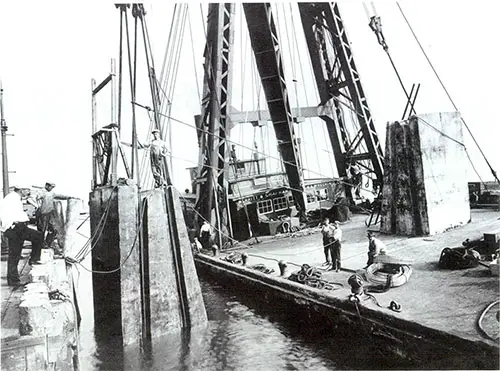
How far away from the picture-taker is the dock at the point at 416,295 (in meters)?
5.55

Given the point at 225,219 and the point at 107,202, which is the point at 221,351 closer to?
the point at 107,202

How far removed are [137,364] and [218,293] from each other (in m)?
4.89

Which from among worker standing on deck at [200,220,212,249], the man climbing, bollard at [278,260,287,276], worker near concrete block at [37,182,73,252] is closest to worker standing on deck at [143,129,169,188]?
worker near concrete block at [37,182,73,252]

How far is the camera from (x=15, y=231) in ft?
25.8

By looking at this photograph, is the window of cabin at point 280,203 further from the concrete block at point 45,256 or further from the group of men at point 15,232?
the group of men at point 15,232

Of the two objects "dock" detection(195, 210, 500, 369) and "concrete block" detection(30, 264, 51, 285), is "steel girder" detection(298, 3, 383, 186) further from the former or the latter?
"concrete block" detection(30, 264, 51, 285)

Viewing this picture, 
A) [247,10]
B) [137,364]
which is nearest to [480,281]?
[137,364]

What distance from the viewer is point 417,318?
20.8 ft

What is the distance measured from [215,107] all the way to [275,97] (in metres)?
3.04

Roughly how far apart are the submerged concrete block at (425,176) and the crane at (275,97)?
3.31 m

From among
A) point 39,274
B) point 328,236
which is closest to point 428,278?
point 328,236

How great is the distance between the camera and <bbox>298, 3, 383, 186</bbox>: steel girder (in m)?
17.2

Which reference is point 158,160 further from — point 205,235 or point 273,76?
point 273,76

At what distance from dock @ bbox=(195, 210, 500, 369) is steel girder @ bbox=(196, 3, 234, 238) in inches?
103
